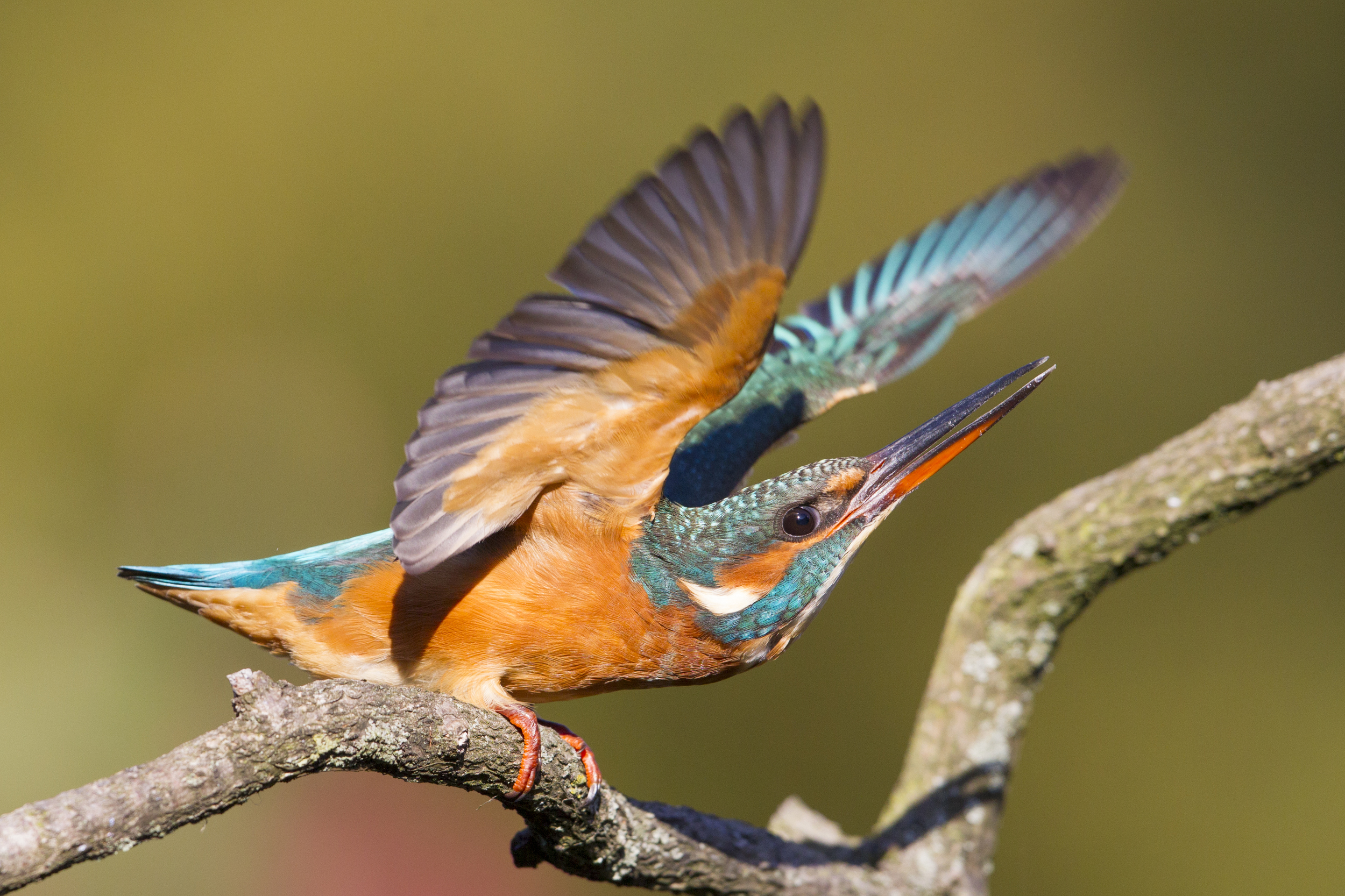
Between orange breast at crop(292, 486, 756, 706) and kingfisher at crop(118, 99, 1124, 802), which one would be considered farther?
orange breast at crop(292, 486, 756, 706)

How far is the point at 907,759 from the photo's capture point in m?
3.24

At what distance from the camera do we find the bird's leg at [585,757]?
97.7 inches

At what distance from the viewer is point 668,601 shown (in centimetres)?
268

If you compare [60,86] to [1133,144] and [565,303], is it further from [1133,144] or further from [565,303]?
[1133,144]

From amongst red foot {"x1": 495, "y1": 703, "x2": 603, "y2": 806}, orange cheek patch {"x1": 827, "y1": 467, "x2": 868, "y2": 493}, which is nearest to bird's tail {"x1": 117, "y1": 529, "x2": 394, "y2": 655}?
red foot {"x1": 495, "y1": 703, "x2": 603, "y2": 806}

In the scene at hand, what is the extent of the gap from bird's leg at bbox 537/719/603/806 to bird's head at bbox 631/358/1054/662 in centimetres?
36

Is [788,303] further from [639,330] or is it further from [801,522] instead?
[639,330]

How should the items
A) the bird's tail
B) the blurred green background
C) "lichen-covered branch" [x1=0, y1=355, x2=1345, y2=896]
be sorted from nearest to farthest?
1. "lichen-covered branch" [x1=0, y1=355, x2=1345, y2=896]
2. the bird's tail
3. the blurred green background

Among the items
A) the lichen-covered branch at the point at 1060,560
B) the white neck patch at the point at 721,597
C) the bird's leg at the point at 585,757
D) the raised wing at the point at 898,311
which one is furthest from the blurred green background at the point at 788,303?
the white neck patch at the point at 721,597

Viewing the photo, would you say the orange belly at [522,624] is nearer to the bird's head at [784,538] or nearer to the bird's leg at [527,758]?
the bird's head at [784,538]

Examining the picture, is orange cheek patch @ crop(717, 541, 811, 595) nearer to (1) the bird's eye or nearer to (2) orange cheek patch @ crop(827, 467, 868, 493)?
(1) the bird's eye

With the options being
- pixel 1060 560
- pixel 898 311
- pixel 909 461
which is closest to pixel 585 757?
pixel 909 461

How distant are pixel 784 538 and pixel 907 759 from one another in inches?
35.9

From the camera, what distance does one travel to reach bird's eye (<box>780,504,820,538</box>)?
276 cm
